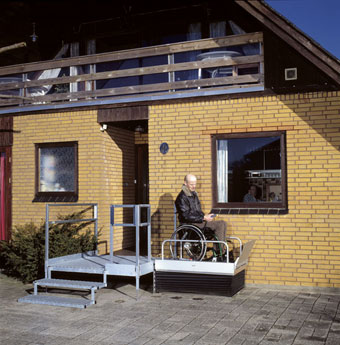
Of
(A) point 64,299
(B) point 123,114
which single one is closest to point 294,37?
(B) point 123,114

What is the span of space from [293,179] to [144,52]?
3894 mm

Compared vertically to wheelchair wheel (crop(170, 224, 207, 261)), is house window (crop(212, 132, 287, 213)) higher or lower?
higher

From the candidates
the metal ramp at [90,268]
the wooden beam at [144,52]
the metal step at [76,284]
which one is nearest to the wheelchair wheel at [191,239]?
the metal ramp at [90,268]

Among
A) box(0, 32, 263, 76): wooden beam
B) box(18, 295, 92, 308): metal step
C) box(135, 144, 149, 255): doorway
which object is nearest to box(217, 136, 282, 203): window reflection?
box(0, 32, 263, 76): wooden beam

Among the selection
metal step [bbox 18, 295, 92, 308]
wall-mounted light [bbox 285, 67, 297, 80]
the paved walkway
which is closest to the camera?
the paved walkway

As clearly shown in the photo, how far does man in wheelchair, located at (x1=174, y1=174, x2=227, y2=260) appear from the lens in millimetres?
7695

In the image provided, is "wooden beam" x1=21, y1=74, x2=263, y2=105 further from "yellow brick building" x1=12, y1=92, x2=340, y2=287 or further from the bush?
the bush

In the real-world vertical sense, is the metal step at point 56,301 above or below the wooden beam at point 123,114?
below

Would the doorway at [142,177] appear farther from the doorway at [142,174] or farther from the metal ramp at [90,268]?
the metal ramp at [90,268]

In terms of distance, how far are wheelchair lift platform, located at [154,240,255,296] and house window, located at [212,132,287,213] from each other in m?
0.94

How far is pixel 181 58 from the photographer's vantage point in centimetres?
953

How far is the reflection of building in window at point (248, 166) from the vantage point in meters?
8.34

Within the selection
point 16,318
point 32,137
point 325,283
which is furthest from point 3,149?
point 325,283

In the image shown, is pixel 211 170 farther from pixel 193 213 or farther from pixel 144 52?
pixel 144 52
